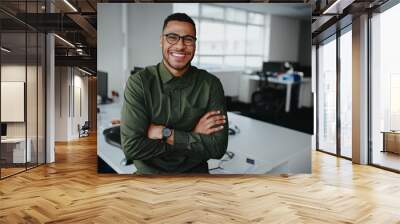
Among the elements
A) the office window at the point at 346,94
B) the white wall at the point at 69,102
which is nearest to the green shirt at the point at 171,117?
the office window at the point at 346,94

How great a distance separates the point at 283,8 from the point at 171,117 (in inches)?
98.4

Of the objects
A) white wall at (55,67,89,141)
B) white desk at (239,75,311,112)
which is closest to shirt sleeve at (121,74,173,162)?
white desk at (239,75,311,112)

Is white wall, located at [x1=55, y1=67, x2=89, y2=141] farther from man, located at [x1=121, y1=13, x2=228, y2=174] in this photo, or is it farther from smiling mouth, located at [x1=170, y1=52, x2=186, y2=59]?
smiling mouth, located at [x1=170, y1=52, x2=186, y2=59]

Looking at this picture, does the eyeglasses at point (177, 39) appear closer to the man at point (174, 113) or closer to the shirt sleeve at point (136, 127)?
the man at point (174, 113)

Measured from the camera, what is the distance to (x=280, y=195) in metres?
4.95

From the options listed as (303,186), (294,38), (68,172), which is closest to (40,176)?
(68,172)

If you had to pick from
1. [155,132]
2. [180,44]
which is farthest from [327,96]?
[155,132]

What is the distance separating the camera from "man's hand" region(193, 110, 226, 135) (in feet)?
19.7

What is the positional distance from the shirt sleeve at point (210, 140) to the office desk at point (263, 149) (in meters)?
0.12

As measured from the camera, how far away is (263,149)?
6148 millimetres

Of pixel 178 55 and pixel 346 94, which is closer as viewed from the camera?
pixel 178 55

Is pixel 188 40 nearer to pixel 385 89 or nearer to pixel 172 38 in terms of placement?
pixel 172 38

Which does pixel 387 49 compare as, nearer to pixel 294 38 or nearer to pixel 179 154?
pixel 294 38

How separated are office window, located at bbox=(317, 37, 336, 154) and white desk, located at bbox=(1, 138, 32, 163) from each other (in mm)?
7018
